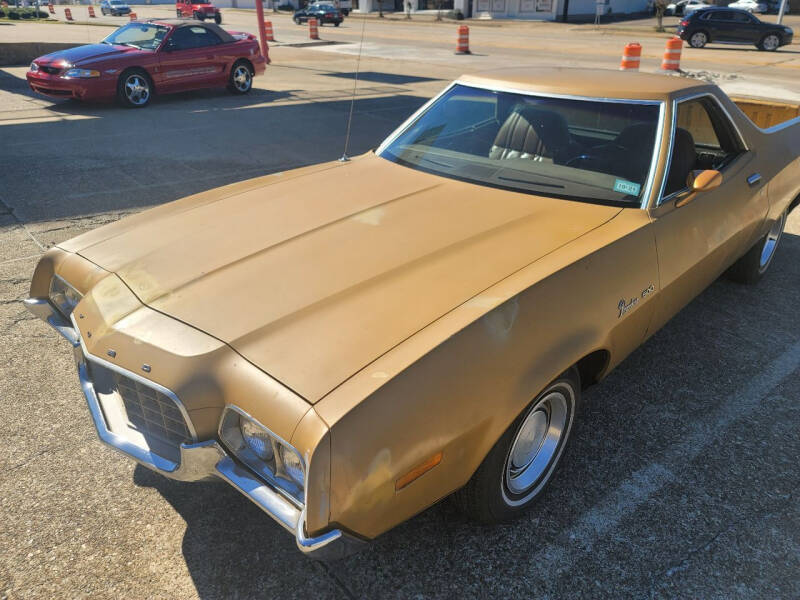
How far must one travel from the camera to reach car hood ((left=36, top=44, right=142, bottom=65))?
1060 centimetres

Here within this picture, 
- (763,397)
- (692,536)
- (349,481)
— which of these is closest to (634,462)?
(692,536)

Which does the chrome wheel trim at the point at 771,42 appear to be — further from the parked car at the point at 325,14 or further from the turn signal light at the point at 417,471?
the turn signal light at the point at 417,471

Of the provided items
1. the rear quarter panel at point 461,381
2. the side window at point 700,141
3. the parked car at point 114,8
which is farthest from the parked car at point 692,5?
the rear quarter panel at point 461,381

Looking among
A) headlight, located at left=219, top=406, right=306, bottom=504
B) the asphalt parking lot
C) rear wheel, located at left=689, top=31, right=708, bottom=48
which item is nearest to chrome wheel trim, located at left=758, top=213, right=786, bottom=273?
the asphalt parking lot

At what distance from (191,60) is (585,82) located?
10.3 meters

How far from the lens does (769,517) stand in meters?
2.56

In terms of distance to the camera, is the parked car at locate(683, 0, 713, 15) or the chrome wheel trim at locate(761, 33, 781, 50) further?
the parked car at locate(683, 0, 713, 15)

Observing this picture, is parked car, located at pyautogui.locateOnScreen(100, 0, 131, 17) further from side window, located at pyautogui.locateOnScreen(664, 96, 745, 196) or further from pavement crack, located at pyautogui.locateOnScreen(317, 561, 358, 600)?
pavement crack, located at pyautogui.locateOnScreen(317, 561, 358, 600)

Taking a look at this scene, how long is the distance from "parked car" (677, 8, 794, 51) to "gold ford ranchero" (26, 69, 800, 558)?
80.0 feet

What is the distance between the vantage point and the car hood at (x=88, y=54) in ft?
34.8

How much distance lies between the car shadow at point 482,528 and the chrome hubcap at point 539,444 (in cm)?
15

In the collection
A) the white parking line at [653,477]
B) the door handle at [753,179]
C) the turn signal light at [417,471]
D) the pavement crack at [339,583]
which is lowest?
the white parking line at [653,477]

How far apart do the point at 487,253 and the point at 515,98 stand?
1.40 metres

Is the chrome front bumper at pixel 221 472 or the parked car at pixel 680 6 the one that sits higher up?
the parked car at pixel 680 6
